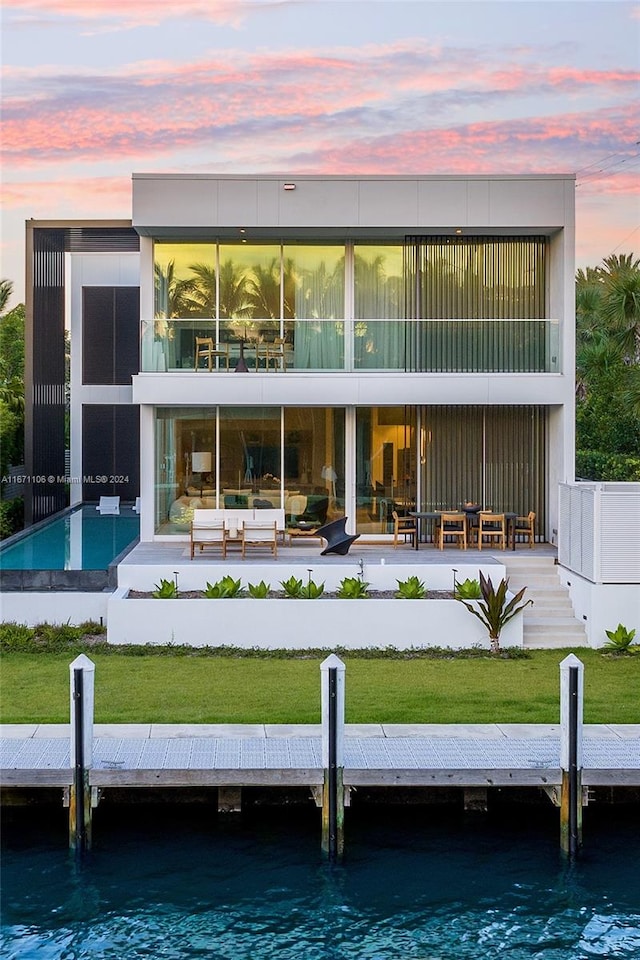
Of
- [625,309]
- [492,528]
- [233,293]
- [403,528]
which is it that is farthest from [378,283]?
[492,528]

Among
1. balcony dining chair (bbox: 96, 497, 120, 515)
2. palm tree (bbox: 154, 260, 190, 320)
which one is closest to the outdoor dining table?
palm tree (bbox: 154, 260, 190, 320)

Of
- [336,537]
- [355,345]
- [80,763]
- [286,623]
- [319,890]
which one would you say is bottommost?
[319,890]

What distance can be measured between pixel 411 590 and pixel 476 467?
5779 millimetres

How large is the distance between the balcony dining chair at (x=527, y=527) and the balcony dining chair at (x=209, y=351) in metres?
6.33

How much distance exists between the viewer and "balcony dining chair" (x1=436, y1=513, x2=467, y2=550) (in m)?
20.4

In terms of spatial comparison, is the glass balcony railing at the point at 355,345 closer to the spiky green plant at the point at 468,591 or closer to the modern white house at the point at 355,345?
the modern white house at the point at 355,345

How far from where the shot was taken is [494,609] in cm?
1584

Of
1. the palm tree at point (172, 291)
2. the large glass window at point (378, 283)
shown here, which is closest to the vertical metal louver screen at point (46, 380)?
the palm tree at point (172, 291)

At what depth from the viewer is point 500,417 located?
71.5 ft

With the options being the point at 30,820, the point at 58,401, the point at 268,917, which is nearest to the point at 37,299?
the point at 58,401

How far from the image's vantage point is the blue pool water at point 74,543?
1853 centimetres

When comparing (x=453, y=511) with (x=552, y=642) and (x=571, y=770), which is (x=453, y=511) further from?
(x=571, y=770)

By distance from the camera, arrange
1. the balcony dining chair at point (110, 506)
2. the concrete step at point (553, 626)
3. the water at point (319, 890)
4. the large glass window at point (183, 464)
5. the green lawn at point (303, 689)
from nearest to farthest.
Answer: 1. the water at point (319, 890)
2. the green lawn at point (303, 689)
3. the concrete step at point (553, 626)
4. the large glass window at point (183, 464)
5. the balcony dining chair at point (110, 506)

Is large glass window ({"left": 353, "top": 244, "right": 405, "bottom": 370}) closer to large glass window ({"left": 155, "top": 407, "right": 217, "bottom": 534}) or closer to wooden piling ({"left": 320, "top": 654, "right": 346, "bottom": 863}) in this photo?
large glass window ({"left": 155, "top": 407, "right": 217, "bottom": 534})
